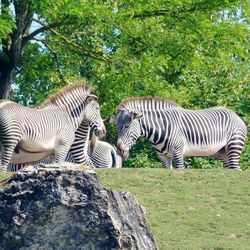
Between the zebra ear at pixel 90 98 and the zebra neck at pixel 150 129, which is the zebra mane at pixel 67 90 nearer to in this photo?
the zebra ear at pixel 90 98

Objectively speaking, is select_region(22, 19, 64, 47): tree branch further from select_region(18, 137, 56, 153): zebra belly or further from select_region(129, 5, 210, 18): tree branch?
select_region(18, 137, 56, 153): zebra belly

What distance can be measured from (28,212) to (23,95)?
20665 millimetres

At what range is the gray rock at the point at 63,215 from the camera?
688 centimetres

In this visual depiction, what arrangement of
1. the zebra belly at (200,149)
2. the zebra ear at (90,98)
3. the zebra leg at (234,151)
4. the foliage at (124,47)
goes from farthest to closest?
the foliage at (124,47) < the zebra leg at (234,151) < the zebra belly at (200,149) < the zebra ear at (90,98)

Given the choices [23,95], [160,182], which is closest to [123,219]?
[160,182]

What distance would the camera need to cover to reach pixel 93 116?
20062mm

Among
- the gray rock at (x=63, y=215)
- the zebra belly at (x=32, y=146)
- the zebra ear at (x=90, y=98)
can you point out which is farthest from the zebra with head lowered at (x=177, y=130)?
the gray rock at (x=63, y=215)

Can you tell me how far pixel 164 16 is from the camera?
25047mm

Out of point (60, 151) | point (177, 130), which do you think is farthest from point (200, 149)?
point (60, 151)

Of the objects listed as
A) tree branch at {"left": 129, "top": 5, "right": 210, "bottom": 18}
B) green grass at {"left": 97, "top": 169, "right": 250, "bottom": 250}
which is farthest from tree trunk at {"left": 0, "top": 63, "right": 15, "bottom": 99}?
green grass at {"left": 97, "top": 169, "right": 250, "bottom": 250}

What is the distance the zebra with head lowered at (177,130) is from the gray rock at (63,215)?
12436 millimetres

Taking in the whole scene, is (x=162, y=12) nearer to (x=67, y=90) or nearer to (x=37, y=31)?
(x=37, y=31)

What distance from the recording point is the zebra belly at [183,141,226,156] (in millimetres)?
20219

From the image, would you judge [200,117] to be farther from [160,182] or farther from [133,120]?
[160,182]
